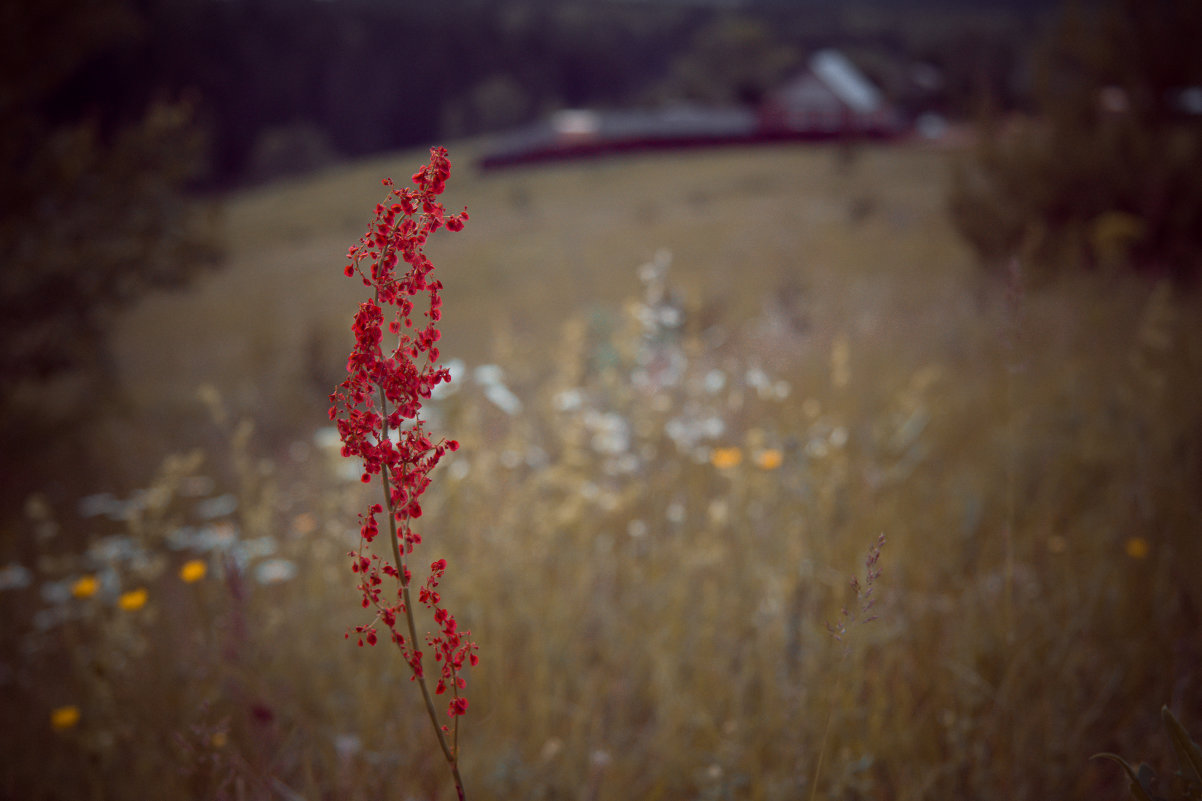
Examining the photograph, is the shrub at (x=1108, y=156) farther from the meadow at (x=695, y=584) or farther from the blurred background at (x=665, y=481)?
the meadow at (x=695, y=584)

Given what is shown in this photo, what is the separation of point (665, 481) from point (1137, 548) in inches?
70.8

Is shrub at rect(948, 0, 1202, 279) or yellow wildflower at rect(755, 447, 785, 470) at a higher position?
shrub at rect(948, 0, 1202, 279)

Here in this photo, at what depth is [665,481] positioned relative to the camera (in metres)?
2.95

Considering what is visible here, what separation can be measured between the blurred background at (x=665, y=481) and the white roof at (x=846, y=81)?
642 inches

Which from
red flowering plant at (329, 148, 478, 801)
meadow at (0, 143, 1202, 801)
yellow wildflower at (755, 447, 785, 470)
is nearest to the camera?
red flowering plant at (329, 148, 478, 801)

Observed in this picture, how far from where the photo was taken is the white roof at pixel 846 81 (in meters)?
24.5

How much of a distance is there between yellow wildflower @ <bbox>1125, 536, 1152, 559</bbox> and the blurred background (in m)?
0.02

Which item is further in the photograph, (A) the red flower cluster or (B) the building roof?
(B) the building roof

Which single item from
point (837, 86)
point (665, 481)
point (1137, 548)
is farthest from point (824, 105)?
point (1137, 548)

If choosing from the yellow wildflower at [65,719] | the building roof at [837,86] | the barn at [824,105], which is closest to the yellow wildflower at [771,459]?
the yellow wildflower at [65,719]

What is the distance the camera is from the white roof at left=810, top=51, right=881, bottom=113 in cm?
2450

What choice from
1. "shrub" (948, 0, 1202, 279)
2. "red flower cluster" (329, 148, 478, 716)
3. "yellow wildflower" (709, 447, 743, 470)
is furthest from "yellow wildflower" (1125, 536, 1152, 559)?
"shrub" (948, 0, 1202, 279)

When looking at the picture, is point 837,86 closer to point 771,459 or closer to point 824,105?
point 824,105

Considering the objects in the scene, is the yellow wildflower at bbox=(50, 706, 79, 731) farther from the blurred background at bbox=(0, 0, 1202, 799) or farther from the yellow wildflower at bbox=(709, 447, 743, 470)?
the yellow wildflower at bbox=(709, 447, 743, 470)
